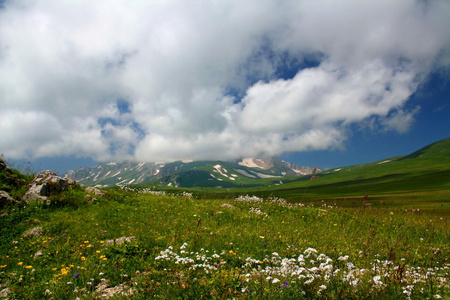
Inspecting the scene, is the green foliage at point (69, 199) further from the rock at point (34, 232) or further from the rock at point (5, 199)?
the rock at point (34, 232)

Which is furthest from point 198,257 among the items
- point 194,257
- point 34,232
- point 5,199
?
point 5,199

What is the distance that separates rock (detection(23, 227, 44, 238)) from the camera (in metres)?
10.5

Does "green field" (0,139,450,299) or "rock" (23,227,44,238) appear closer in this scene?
"green field" (0,139,450,299)

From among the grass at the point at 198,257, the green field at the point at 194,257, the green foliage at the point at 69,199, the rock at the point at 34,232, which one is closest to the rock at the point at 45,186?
the green foliage at the point at 69,199

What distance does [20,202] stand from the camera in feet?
44.2

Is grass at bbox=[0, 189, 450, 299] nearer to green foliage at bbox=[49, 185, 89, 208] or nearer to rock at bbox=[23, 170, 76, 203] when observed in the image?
green foliage at bbox=[49, 185, 89, 208]

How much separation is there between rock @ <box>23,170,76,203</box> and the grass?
→ 978mm

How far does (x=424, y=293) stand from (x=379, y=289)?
2.84 feet

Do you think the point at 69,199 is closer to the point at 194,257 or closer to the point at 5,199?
the point at 5,199

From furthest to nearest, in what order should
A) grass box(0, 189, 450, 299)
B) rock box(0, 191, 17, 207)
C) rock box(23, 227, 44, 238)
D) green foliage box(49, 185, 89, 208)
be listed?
green foliage box(49, 185, 89, 208), rock box(0, 191, 17, 207), rock box(23, 227, 44, 238), grass box(0, 189, 450, 299)

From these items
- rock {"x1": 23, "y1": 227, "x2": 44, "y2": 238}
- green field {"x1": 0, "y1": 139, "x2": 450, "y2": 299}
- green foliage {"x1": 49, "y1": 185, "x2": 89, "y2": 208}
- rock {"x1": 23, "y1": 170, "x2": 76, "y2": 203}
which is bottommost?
green field {"x1": 0, "y1": 139, "x2": 450, "y2": 299}

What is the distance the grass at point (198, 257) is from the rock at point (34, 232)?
224 millimetres

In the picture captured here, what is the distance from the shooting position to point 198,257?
6.46m

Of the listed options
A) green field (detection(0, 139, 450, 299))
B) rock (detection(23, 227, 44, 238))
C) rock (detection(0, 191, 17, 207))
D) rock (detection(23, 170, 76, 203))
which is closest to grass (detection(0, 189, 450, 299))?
green field (detection(0, 139, 450, 299))
